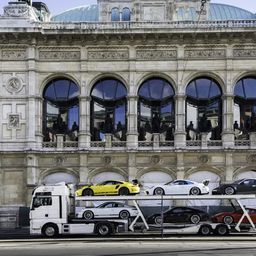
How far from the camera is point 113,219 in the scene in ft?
129

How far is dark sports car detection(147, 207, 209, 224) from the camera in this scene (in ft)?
127

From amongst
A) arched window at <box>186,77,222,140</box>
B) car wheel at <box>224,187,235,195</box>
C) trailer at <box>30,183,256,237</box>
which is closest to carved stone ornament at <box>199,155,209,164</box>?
arched window at <box>186,77,222,140</box>

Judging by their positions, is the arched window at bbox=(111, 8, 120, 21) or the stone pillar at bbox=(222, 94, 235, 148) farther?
the arched window at bbox=(111, 8, 120, 21)

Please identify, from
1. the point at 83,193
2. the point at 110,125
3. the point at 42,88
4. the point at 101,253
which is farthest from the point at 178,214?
the point at 42,88

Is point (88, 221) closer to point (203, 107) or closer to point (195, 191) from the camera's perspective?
point (195, 191)

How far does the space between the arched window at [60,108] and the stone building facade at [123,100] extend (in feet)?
0.27

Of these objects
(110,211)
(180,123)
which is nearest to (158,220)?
(110,211)

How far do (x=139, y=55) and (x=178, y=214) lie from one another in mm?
17132

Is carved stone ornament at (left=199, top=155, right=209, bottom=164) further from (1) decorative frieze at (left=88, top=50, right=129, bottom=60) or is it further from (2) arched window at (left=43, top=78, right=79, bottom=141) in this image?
(2) arched window at (left=43, top=78, right=79, bottom=141)

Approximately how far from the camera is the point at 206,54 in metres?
51.2

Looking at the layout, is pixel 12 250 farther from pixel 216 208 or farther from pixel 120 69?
pixel 120 69

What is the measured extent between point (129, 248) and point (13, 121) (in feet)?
76.3

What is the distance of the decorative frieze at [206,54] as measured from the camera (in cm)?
5106

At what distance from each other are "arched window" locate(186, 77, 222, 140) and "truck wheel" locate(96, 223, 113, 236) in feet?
48.4
